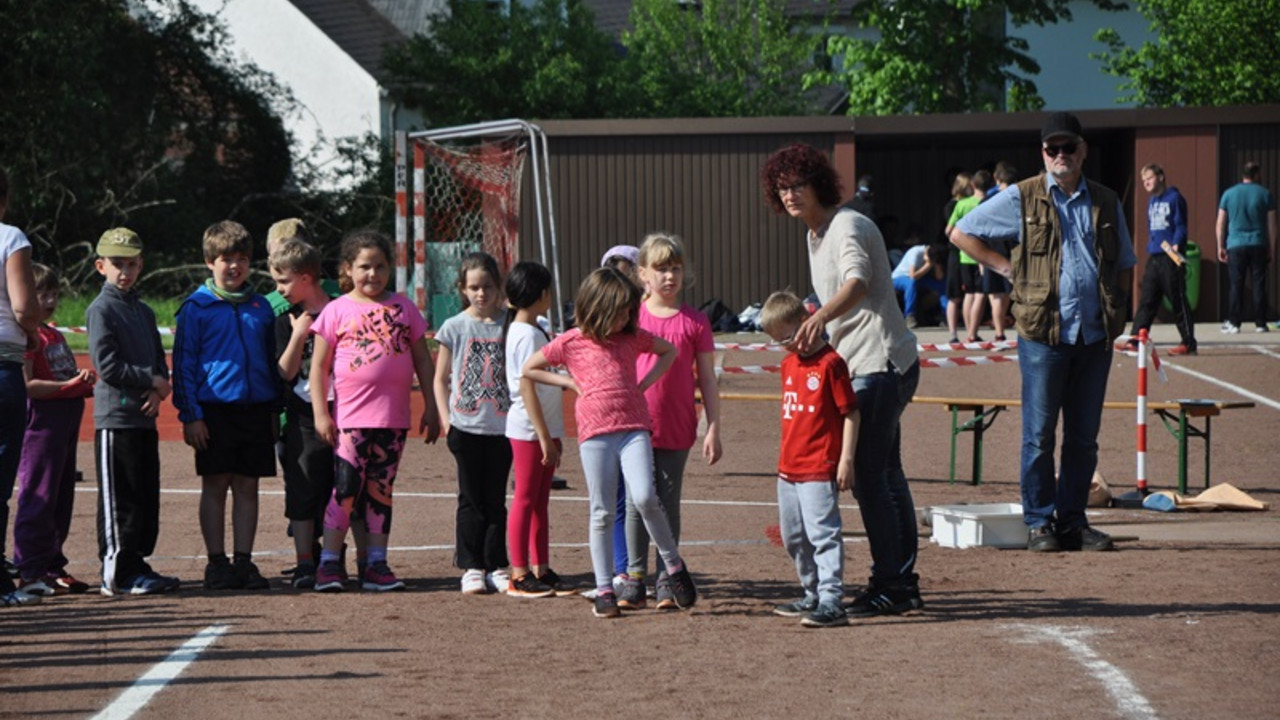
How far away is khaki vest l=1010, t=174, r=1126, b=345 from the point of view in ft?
32.1

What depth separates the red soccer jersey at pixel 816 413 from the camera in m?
8.02

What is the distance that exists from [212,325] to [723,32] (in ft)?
189

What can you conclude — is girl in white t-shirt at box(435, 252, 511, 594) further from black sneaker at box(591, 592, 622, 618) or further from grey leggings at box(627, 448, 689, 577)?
black sneaker at box(591, 592, 622, 618)

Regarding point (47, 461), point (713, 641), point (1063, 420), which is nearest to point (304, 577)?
point (47, 461)

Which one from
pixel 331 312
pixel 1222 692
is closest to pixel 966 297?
pixel 331 312

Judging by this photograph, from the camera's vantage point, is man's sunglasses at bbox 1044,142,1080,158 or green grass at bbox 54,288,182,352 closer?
man's sunglasses at bbox 1044,142,1080,158

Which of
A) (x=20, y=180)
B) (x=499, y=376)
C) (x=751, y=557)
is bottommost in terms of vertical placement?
(x=751, y=557)

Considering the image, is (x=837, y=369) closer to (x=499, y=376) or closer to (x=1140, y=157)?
(x=499, y=376)

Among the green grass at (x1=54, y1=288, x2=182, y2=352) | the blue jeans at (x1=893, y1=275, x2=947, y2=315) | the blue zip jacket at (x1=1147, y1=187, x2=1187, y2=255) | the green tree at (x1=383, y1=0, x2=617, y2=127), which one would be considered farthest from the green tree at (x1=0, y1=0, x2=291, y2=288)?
the blue zip jacket at (x1=1147, y1=187, x2=1187, y2=255)

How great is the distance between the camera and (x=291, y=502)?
9352 mm

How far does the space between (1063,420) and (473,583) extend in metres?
3.04

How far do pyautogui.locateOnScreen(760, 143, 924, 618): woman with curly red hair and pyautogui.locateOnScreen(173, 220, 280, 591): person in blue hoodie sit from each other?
2.57 m

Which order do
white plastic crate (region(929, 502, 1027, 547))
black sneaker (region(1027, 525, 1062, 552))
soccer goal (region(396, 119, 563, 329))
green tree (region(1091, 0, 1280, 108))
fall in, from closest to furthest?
black sneaker (region(1027, 525, 1062, 552)), white plastic crate (region(929, 502, 1027, 547)), soccer goal (region(396, 119, 563, 329)), green tree (region(1091, 0, 1280, 108))

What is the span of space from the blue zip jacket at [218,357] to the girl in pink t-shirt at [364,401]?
11.6 inches
